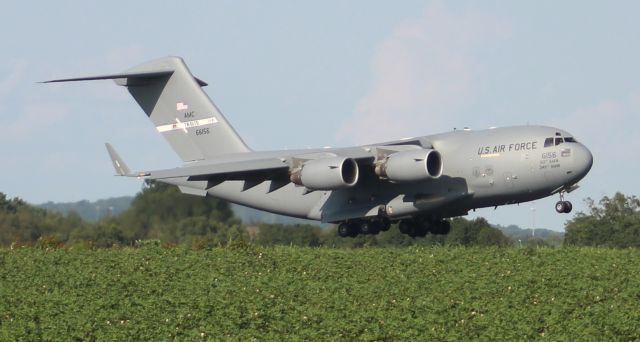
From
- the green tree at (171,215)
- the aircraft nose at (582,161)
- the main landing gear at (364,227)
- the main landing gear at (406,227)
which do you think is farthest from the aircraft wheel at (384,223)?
the green tree at (171,215)

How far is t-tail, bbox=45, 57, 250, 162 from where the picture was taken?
33.2 meters

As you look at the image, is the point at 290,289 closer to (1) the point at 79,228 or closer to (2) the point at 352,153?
(2) the point at 352,153

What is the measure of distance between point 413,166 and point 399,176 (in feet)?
1.55

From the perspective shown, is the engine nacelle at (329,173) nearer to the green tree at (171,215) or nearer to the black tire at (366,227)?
the black tire at (366,227)

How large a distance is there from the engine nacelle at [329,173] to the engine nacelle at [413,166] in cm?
78

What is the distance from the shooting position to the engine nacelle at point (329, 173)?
28125mm

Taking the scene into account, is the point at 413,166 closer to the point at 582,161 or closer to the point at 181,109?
the point at 582,161

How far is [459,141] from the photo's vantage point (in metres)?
29.1

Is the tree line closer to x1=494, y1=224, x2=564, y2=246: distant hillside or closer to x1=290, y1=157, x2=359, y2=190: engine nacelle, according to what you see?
x1=494, y1=224, x2=564, y2=246: distant hillside

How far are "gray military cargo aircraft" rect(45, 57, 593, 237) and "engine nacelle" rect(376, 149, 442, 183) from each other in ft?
0.07

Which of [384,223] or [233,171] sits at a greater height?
[233,171]

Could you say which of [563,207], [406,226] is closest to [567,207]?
[563,207]

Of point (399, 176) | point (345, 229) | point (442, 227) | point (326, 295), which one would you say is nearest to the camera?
point (326, 295)

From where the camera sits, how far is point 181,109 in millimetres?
33750
